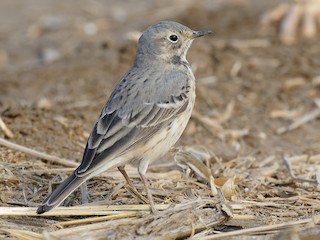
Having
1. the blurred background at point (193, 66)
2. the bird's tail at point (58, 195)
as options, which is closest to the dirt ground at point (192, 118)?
the blurred background at point (193, 66)

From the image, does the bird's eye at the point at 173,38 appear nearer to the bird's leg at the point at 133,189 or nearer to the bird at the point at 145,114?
the bird at the point at 145,114

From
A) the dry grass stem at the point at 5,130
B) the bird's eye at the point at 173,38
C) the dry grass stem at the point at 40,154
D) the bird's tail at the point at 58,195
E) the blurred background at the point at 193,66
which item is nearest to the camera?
the bird's tail at the point at 58,195

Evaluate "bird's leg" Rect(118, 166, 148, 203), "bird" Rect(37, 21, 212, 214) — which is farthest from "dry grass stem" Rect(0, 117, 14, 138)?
"bird's leg" Rect(118, 166, 148, 203)

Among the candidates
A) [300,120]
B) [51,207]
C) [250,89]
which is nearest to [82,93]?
[250,89]

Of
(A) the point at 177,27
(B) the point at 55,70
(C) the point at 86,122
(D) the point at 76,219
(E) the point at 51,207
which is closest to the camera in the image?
(E) the point at 51,207

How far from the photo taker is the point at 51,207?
5949mm

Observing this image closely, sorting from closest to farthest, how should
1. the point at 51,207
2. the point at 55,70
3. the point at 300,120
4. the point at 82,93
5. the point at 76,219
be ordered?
the point at 51,207 < the point at 76,219 < the point at 300,120 < the point at 82,93 < the point at 55,70

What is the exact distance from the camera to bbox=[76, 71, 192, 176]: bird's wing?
21.1ft

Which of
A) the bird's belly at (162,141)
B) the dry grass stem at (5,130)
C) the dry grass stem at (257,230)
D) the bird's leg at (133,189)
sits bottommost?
the dry grass stem at (257,230)

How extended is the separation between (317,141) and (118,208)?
3.99 meters

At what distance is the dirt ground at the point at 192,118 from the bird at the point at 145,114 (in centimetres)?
43

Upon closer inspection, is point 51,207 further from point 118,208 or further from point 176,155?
point 176,155

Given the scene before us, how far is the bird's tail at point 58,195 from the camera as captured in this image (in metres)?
5.95

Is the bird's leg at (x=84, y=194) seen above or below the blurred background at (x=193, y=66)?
below
